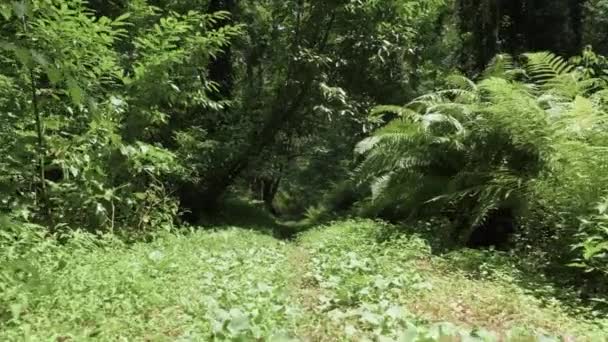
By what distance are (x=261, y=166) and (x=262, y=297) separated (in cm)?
746

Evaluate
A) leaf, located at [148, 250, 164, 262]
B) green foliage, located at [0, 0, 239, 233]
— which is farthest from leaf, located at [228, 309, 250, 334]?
green foliage, located at [0, 0, 239, 233]

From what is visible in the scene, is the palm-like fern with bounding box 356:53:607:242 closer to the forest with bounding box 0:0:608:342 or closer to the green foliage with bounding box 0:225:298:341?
the forest with bounding box 0:0:608:342

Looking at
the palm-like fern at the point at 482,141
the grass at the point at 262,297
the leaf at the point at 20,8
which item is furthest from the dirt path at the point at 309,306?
the leaf at the point at 20,8

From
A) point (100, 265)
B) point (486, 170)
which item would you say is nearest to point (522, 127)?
point (486, 170)

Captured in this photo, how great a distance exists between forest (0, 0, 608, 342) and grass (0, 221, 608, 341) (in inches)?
0.8

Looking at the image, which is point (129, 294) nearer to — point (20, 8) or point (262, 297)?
point (262, 297)

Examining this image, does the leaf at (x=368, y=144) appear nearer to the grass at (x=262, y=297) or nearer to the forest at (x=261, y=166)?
the forest at (x=261, y=166)

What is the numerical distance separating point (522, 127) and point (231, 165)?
18.2 feet

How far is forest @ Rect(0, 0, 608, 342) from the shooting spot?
3.45m

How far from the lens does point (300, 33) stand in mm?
10422

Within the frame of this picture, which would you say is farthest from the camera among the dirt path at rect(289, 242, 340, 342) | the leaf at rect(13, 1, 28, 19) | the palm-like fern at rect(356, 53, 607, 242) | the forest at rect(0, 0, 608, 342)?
the palm-like fern at rect(356, 53, 607, 242)

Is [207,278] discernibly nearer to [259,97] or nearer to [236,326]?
[236,326]

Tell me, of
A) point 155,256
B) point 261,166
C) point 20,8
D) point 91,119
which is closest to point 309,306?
point 155,256

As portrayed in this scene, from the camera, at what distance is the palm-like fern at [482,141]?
5.69 metres
